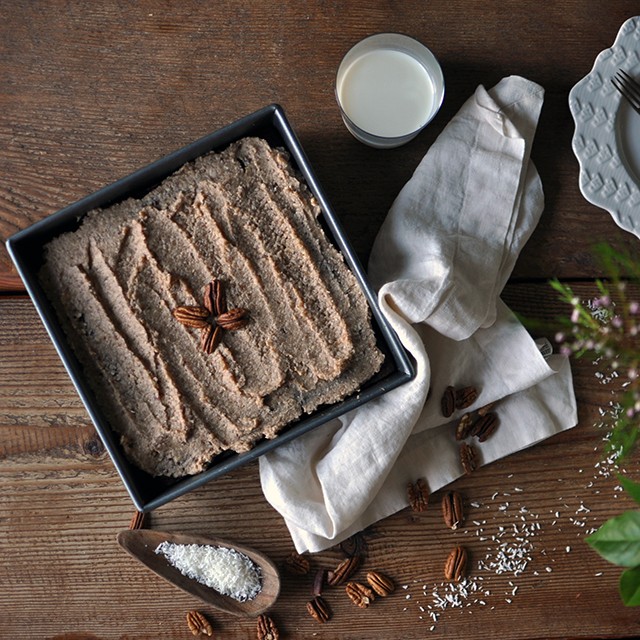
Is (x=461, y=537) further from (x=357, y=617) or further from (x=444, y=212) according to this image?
(x=444, y=212)

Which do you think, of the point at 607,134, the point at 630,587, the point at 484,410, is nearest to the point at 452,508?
the point at 484,410

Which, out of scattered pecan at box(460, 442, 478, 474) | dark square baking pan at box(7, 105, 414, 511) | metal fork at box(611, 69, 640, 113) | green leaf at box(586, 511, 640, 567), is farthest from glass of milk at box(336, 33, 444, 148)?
green leaf at box(586, 511, 640, 567)

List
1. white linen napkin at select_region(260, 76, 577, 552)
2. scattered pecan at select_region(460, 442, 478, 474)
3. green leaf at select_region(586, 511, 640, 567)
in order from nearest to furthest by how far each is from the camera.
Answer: green leaf at select_region(586, 511, 640, 567) → white linen napkin at select_region(260, 76, 577, 552) → scattered pecan at select_region(460, 442, 478, 474)

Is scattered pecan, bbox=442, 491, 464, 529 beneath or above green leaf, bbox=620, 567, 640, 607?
beneath

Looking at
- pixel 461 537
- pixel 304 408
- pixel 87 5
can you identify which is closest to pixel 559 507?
pixel 461 537

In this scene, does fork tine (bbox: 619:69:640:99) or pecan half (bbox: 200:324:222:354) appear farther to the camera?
fork tine (bbox: 619:69:640:99)

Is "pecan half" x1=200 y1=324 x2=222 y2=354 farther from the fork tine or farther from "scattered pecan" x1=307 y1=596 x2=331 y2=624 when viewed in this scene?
the fork tine
